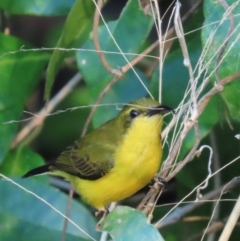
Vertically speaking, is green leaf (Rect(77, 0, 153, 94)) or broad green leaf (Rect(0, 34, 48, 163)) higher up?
green leaf (Rect(77, 0, 153, 94))

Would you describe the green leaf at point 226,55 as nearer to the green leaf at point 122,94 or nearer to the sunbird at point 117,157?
the sunbird at point 117,157

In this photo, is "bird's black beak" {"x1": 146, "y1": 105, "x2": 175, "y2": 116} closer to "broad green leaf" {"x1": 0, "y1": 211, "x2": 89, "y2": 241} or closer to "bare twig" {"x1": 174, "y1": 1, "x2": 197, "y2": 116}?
"bare twig" {"x1": 174, "y1": 1, "x2": 197, "y2": 116}

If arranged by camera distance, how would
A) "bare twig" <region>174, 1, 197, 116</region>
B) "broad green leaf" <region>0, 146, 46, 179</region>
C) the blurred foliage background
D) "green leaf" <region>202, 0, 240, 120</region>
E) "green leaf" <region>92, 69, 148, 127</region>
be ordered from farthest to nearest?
"broad green leaf" <region>0, 146, 46, 179</region>
"green leaf" <region>92, 69, 148, 127</region>
the blurred foliage background
"green leaf" <region>202, 0, 240, 120</region>
"bare twig" <region>174, 1, 197, 116</region>

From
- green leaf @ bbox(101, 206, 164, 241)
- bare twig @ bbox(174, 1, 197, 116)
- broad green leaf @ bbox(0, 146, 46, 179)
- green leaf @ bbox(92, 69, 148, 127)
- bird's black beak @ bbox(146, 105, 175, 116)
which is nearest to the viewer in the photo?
green leaf @ bbox(101, 206, 164, 241)

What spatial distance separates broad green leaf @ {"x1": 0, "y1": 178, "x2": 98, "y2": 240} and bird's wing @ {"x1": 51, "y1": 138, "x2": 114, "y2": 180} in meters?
0.13

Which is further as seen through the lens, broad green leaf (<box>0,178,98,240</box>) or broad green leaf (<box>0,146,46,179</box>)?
broad green leaf (<box>0,146,46,179</box>)

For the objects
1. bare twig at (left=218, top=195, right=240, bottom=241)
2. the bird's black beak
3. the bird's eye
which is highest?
the bird's black beak

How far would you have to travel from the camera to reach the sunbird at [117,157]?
1783 mm

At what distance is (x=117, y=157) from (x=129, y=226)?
734 millimetres

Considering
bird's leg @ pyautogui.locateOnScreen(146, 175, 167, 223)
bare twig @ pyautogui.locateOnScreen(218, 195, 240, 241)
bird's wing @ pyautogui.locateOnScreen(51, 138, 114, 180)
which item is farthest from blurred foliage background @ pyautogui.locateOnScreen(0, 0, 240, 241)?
bare twig @ pyautogui.locateOnScreen(218, 195, 240, 241)

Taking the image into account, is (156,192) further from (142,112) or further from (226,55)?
(142,112)

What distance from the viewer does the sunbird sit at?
1.78 m

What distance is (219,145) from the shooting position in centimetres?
202

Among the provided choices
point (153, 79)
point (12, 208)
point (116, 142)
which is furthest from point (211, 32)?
point (12, 208)
